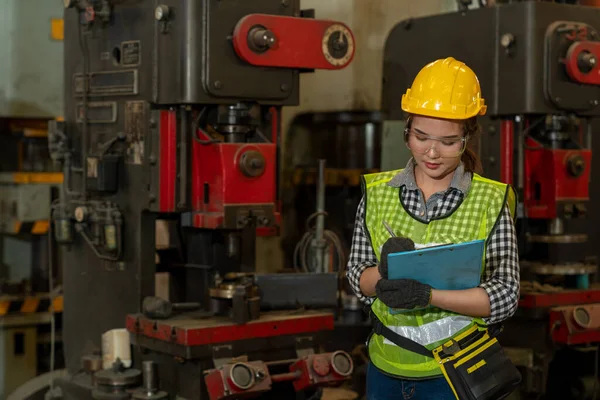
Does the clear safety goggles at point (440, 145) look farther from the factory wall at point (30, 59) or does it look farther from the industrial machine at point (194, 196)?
the factory wall at point (30, 59)

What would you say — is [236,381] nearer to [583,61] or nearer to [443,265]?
[443,265]

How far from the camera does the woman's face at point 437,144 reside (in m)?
2.20

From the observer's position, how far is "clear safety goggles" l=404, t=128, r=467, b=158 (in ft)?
7.21

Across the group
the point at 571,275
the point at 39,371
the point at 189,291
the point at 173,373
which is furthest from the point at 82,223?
the point at 571,275

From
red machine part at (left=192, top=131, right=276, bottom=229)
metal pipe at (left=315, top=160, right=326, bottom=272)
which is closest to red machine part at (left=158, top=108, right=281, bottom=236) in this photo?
red machine part at (left=192, top=131, right=276, bottom=229)

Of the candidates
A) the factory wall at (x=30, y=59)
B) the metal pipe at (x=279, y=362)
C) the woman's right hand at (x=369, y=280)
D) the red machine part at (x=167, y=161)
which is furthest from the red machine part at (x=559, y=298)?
the factory wall at (x=30, y=59)

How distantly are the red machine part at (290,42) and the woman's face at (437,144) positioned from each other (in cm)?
134

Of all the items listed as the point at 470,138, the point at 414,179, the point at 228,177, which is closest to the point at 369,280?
the point at 414,179

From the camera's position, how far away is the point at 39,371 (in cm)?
483

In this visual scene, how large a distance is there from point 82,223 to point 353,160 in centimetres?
195

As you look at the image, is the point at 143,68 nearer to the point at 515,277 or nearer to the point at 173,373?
the point at 173,373

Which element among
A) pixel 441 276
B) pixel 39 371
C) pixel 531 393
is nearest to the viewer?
pixel 441 276

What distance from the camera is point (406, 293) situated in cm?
208

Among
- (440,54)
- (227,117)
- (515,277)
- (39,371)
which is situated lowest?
(39,371)
